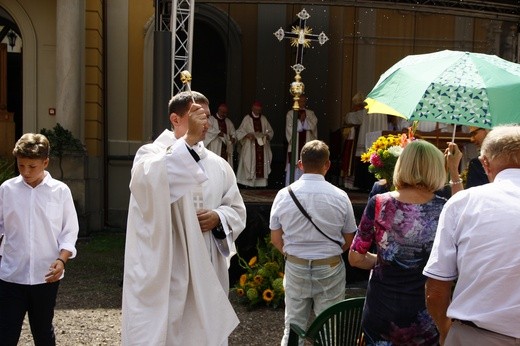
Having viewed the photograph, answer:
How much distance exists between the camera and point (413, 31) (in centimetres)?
1441

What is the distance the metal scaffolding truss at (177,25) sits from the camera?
944 centimetres

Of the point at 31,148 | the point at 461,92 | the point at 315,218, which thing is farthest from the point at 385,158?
the point at 31,148

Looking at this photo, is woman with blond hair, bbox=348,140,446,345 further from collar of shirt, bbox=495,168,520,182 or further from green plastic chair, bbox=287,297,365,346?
collar of shirt, bbox=495,168,520,182

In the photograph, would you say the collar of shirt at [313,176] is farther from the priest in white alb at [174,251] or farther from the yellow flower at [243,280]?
the yellow flower at [243,280]

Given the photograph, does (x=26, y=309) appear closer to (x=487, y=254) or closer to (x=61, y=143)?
(x=487, y=254)

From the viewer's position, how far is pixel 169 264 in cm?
383

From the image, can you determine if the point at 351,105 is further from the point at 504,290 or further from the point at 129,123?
the point at 504,290

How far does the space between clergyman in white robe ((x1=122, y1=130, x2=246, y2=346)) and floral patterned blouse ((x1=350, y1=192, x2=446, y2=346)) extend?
96cm

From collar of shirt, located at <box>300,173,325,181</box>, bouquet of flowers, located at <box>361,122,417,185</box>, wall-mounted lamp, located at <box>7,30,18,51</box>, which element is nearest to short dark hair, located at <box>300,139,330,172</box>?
collar of shirt, located at <box>300,173,325,181</box>

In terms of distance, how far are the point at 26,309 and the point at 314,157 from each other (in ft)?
6.66

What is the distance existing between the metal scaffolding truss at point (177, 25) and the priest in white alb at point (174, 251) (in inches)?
214

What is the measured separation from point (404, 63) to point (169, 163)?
5.56 ft

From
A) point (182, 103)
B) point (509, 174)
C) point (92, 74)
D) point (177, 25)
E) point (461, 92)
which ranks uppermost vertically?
point (177, 25)

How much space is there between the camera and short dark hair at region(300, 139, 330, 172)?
4.89 m
